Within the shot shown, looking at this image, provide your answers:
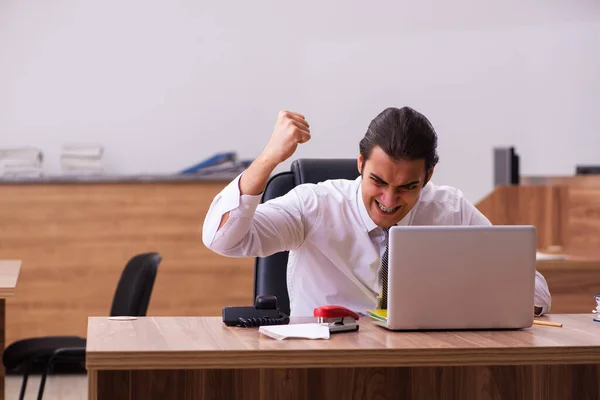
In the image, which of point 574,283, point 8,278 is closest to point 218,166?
point 8,278

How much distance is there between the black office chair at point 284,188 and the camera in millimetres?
2518

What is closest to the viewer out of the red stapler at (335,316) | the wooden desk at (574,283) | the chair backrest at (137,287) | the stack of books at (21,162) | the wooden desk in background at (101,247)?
the red stapler at (335,316)

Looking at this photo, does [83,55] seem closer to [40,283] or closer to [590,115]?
[40,283]

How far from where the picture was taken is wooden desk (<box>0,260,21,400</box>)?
2.91m

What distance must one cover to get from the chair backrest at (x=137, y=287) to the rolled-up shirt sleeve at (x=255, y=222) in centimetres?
109

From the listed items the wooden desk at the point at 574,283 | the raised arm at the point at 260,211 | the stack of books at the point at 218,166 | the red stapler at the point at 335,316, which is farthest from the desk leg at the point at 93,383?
the stack of books at the point at 218,166

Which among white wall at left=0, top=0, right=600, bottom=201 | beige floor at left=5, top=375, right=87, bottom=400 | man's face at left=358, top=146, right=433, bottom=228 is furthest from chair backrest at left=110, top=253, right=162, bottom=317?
white wall at left=0, top=0, right=600, bottom=201

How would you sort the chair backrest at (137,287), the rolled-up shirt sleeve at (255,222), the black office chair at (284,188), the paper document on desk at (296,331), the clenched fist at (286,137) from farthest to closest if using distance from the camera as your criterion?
the chair backrest at (137,287) → the black office chair at (284,188) → the rolled-up shirt sleeve at (255,222) → the clenched fist at (286,137) → the paper document on desk at (296,331)

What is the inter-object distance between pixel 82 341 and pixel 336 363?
221 cm

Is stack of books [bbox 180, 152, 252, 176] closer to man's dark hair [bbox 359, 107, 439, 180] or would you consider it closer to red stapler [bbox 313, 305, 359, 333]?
man's dark hair [bbox 359, 107, 439, 180]

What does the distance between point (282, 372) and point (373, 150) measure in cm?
71

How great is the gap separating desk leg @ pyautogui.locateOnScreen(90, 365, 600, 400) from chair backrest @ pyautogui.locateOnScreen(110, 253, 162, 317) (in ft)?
5.21

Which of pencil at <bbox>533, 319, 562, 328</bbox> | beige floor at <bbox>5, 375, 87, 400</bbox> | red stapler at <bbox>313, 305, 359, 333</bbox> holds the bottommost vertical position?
beige floor at <bbox>5, 375, 87, 400</bbox>

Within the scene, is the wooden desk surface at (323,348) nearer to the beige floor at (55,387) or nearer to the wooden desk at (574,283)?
the wooden desk at (574,283)
